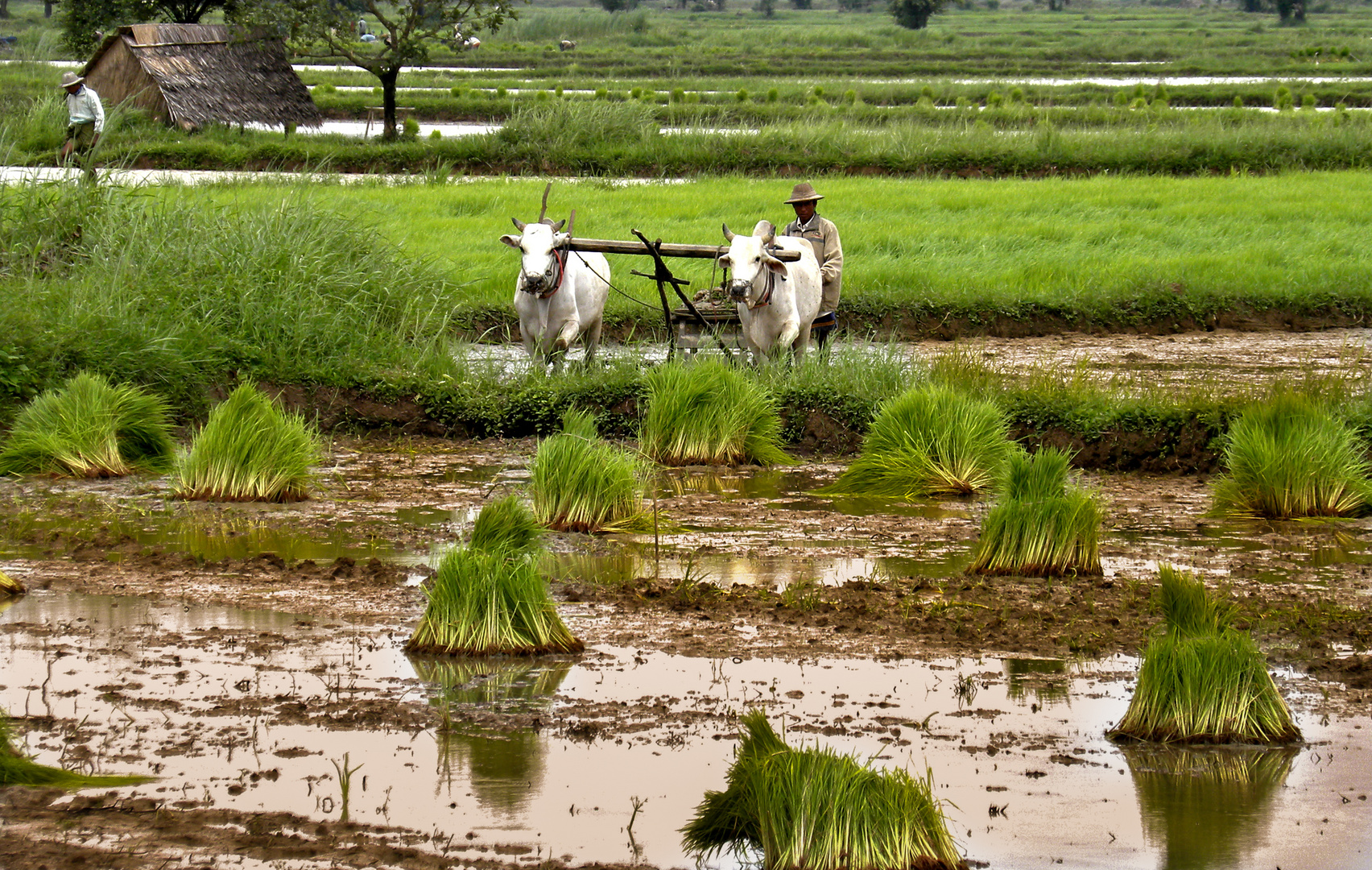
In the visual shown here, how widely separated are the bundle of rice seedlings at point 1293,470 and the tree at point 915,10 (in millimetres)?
54356

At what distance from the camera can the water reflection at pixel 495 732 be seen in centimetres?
440

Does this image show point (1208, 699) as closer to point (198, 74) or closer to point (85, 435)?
point (85, 435)

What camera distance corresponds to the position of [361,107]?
30.6 metres

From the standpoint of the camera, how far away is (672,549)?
7.02m

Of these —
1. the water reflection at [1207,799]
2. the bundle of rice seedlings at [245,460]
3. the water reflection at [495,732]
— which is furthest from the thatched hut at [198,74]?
the water reflection at [1207,799]

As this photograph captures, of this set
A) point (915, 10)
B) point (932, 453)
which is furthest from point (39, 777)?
point (915, 10)

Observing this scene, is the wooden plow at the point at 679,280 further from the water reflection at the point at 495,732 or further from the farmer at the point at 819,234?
the water reflection at the point at 495,732

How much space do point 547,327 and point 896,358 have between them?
2530 mm

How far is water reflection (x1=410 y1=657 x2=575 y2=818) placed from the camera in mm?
4398

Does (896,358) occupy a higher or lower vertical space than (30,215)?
lower

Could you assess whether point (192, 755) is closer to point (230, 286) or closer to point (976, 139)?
point (230, 286)

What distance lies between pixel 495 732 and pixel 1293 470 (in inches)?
192

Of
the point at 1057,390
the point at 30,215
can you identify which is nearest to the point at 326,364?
the point at 30,215

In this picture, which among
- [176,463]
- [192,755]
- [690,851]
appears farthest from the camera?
[176,463]
